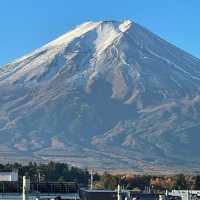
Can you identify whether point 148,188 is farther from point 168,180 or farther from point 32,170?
point 32,170

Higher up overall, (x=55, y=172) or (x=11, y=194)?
(x=55, y=172)

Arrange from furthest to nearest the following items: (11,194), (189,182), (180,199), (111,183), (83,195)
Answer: (189,182)
(111,183)
(180,199)
(83,195)
(11,194)

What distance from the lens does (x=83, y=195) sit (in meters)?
84.8

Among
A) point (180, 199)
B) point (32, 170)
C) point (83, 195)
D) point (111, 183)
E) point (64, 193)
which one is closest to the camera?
point (64, 193)

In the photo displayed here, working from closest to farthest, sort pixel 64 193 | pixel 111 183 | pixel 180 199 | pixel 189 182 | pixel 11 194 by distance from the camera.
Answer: pixel 11 194 → pixel 64 193 → pixel 180 199 → pixel 111 183 → pixel 189 182

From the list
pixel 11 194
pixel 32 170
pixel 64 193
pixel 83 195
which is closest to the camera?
pixel 11 194

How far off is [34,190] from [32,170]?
77542 millimetres

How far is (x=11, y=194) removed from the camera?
236 feet

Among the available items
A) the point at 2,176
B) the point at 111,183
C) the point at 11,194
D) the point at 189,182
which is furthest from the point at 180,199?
the point at 189,182

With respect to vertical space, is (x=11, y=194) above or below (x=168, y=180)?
below

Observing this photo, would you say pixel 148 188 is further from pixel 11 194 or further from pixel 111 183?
pixel 11 194

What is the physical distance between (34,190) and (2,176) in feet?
26.0

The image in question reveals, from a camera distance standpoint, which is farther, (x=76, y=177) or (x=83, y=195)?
(x=76, y=177)

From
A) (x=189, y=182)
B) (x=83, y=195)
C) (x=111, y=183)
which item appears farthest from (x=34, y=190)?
(x=189, y=182)
